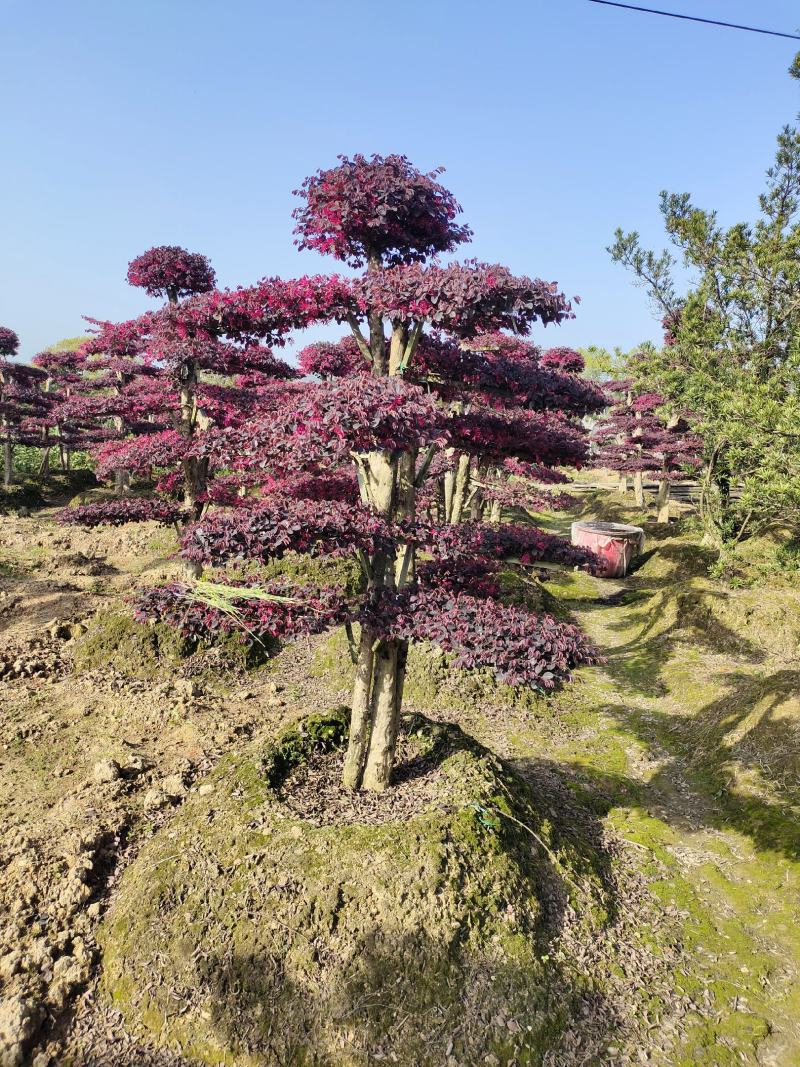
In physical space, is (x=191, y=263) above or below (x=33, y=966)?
above

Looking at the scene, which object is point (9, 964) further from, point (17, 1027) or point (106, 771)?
point (106, 771)

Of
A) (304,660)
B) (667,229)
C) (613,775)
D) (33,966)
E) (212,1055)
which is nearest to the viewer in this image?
(212,1055)

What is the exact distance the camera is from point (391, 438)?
14.8 feet

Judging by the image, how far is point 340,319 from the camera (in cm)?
570

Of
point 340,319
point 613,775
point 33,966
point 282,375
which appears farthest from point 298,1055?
point 282,375

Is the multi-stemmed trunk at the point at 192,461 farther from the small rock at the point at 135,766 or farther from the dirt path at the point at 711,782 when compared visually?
the dirt path at the point at 711,782

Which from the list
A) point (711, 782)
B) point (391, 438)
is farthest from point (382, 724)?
point (711, 782)

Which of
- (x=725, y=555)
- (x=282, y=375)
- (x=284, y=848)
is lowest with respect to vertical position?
(x=284, y=848)

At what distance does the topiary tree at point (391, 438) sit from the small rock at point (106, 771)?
2548 millimetres

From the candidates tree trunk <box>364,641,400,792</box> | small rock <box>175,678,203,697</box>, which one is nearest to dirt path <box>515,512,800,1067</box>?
tree trunk <box>364,641,400,792</box>

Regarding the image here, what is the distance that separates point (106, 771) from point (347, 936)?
336 centimetres

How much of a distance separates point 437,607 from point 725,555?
9.53m

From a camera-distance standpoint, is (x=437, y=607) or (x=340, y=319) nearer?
(x=437, y=607)

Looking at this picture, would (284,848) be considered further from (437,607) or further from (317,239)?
(317,239)
